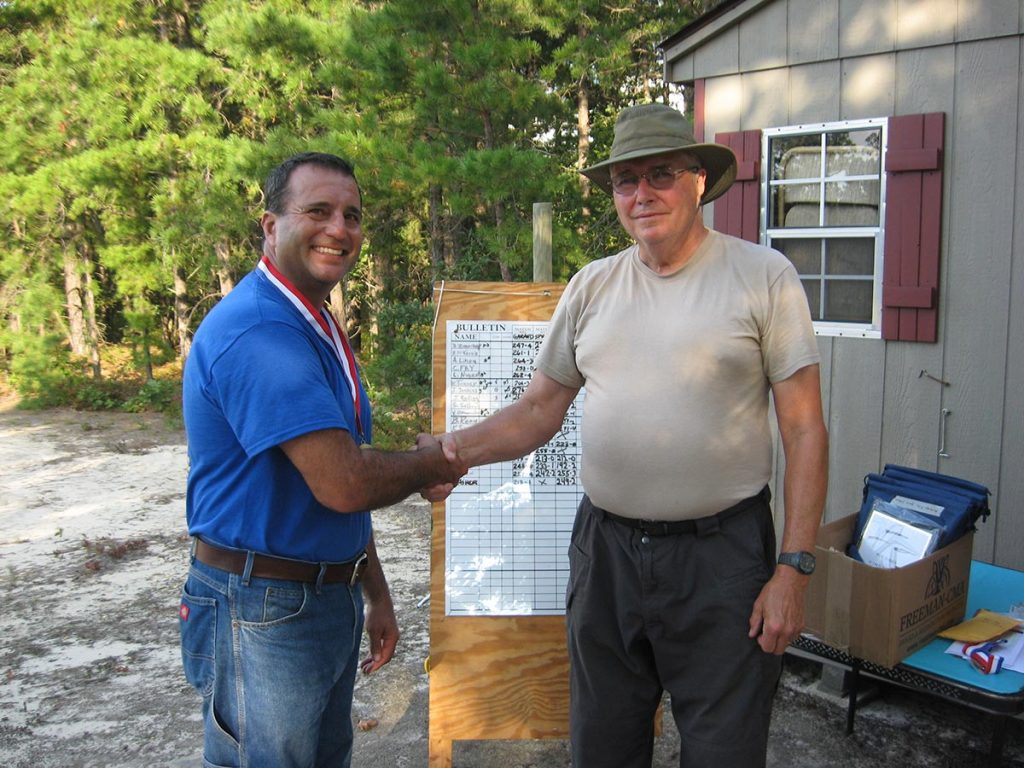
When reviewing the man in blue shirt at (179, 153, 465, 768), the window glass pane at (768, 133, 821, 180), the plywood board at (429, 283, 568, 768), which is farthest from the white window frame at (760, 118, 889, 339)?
the man in blue shirt at (179, 153, 465, 768)

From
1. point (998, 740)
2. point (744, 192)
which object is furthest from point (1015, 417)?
point (744, 192)

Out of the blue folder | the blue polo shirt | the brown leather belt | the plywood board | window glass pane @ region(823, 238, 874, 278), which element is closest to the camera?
the blue polo shirt

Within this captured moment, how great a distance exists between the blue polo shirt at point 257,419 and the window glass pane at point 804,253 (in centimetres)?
334

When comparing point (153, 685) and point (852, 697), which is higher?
point (852, 697)

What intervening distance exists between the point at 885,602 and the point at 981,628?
534 millimetres

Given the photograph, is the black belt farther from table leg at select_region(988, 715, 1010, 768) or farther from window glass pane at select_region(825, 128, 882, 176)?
window glass pane at select_region(825, 128, 882, 176)

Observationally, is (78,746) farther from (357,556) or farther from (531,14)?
(531,14)

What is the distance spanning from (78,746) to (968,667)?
3.26 meters

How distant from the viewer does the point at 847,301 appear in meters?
4.48

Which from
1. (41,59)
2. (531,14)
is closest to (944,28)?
(531,14)

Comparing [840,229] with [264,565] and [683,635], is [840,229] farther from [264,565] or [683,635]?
[264,565]

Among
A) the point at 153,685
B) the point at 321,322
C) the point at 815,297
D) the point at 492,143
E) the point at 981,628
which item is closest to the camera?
the point at 321,322

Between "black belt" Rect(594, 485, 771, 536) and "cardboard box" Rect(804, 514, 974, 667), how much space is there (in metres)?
1.04

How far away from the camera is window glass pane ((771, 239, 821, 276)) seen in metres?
4.59
